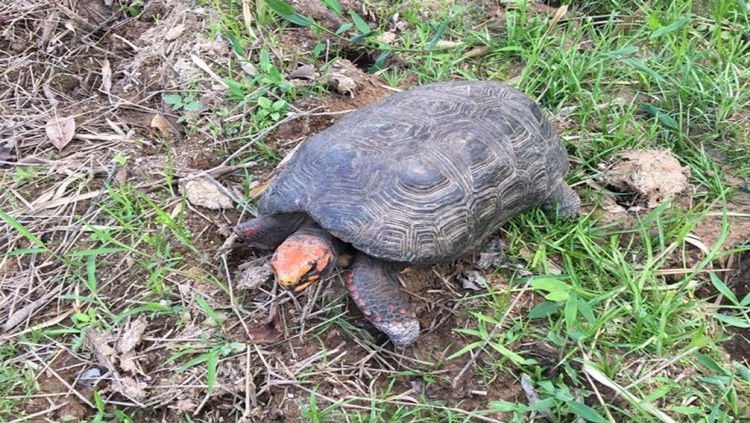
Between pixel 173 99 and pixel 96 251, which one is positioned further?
pixel 173 99

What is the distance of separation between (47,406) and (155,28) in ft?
8.13

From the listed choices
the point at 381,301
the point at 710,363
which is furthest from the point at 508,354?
the point at 710,363

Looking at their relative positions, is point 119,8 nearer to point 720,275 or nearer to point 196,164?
point 196,164

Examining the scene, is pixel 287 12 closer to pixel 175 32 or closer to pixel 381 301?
pixel 175 32

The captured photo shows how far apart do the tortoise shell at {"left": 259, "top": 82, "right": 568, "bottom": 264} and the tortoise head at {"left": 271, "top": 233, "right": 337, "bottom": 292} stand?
92 millimetres

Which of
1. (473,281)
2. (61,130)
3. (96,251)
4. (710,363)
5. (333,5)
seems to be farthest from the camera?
(333,5)

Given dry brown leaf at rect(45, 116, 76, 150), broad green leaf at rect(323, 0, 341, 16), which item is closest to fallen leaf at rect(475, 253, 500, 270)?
broad green leaf at rect(323, 0, 341, 16)

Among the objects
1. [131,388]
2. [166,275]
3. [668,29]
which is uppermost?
[668,29]

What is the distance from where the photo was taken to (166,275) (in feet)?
8.09

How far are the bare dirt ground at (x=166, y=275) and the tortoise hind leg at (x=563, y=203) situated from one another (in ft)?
1.61

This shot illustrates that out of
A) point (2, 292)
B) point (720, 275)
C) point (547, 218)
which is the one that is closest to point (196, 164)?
point (2, 292)

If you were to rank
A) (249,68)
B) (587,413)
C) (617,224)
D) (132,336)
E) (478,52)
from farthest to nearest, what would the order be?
(478,52)
(249,68)
(617,224)
(132,336)
(587,413)

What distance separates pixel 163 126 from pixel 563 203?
88.5 inches

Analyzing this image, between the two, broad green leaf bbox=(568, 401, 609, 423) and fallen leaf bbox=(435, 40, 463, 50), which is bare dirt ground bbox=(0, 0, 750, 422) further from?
fallen leaf bbox=(435, 40, 463, 50)
